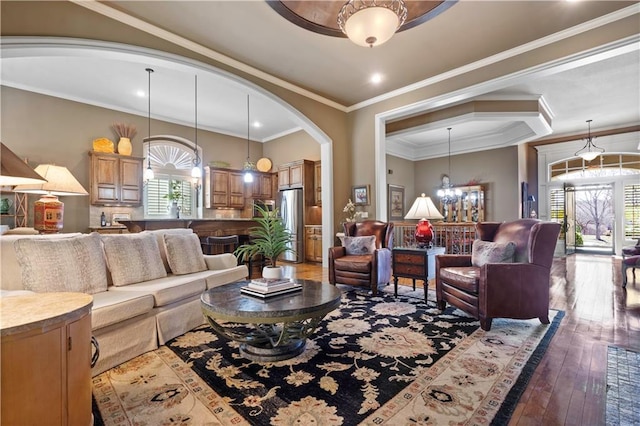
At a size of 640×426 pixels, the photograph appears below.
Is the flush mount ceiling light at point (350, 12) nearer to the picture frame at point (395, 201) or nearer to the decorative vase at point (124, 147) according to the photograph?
the decorative vase at point (124, 147)

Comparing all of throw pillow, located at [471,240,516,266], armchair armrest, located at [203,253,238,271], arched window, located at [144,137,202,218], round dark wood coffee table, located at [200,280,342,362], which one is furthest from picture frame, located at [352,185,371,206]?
arched window, located at [144,137,202,218]

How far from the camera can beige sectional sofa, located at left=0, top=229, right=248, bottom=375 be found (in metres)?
2.19

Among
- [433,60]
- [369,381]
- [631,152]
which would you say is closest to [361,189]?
[433,60]

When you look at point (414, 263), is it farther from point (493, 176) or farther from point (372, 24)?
point (493, 176)

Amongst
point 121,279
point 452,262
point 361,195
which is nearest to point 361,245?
point 452,262

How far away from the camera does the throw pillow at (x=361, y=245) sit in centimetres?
455

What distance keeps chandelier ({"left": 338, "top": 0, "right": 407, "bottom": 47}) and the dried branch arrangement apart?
17.8 feet

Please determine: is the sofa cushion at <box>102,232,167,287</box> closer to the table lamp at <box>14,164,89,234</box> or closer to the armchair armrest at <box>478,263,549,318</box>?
the table lamp at <box>14,164,89,234</box>

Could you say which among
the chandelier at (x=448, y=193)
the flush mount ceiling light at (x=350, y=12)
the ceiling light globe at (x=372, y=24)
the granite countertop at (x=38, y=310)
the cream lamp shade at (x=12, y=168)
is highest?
the flush mount ceiling light at (x=350, y=12)

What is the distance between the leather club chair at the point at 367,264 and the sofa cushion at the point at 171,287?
190 centimetres

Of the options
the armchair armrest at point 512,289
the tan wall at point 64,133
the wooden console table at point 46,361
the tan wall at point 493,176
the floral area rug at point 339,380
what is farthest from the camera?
the tan wall at point 493,176

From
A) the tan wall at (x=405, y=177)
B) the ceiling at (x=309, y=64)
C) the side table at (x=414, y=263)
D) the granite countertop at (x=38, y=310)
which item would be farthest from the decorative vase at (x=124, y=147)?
the tan wall at (x=405, y=177)

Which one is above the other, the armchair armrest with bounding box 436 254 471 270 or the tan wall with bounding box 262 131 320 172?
the tan wall with bounding box 262 131 320 172

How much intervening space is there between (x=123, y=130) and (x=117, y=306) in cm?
543
